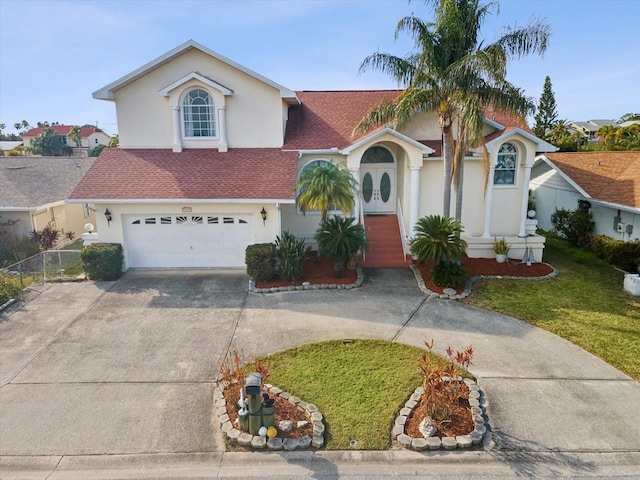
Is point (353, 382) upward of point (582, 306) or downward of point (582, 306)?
downward

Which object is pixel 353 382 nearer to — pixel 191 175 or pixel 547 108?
pixel 191 175

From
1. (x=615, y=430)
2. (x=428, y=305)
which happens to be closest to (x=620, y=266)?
(x=428, y=305)

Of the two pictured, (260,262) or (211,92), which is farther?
(211,92)

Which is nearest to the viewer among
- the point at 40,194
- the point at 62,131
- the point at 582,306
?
the point at 582,306

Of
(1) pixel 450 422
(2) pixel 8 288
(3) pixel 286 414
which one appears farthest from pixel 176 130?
(1) pixel 450 422

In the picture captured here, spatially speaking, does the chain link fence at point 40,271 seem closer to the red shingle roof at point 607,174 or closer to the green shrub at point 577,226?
the green shrub at point 577,226

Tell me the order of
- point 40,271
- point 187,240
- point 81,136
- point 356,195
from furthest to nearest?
point 81,136 → point 356,195 → point 187,240 → point 40,271
